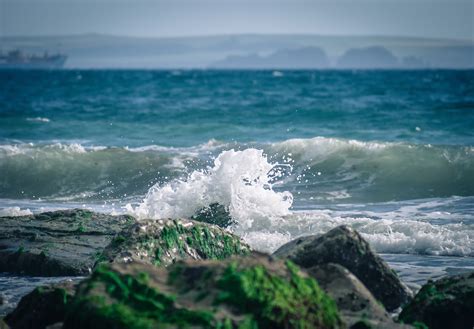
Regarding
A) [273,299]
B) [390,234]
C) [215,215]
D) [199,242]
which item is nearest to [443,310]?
[273,299]

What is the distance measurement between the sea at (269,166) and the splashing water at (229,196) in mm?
19

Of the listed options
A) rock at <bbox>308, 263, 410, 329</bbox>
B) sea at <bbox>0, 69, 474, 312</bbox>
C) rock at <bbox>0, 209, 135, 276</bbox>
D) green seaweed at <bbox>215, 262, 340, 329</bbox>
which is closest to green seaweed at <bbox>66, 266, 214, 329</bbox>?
green seaweed at <bbox>215, 262, 340, 329</bbox>

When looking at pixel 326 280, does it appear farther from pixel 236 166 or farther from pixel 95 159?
pixel 95 159

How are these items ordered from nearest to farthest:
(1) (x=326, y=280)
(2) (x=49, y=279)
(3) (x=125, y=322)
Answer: (3) (x=125, y=322)
(1) (x=326, y=280)
(2) (x=49, y=279)

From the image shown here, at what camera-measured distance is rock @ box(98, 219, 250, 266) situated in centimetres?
692

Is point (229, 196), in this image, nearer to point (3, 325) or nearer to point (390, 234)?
point (390, 234)

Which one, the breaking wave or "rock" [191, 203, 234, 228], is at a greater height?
"rock" [191, 203, 234, 228]

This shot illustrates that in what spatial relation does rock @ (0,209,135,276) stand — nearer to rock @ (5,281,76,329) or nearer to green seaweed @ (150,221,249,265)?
green seaweed @ (150,221,249,265)

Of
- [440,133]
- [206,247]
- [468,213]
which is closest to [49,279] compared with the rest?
[206,247]

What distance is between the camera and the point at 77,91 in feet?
165

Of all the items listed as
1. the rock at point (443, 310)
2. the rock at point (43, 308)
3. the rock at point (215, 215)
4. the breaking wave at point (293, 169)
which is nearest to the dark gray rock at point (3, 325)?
the rock at point (43, 308)

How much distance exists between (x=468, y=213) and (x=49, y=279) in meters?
7.20

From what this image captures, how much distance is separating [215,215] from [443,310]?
16.1 ft

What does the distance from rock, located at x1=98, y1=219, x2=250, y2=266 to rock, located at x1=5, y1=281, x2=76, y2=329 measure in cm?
99
